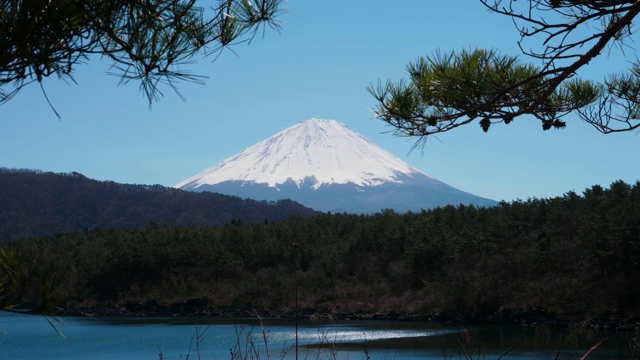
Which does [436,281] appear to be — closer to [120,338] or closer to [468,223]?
[468,223]

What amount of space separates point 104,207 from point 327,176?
86.5 metres

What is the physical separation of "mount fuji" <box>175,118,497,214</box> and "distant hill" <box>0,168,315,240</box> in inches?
2559

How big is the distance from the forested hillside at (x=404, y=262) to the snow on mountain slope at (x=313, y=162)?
295 ft

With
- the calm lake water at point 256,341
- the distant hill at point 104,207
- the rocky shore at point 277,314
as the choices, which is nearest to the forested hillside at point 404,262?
the rocky shore at point 277,314

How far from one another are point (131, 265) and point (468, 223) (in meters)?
15.5

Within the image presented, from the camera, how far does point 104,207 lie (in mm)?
64125

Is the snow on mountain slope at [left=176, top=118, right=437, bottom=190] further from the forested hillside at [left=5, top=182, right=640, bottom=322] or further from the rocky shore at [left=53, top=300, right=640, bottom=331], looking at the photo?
the rocky shore at [left=53, top=300, right=640, bottom=331]

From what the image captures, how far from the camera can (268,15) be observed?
A: 3334mm

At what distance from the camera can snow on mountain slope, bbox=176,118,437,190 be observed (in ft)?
435

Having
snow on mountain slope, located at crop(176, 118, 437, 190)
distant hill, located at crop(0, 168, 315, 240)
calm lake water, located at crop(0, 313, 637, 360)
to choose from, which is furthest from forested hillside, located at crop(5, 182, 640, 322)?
snow on mountain slope, located at crop(176, 118, 437, 190)

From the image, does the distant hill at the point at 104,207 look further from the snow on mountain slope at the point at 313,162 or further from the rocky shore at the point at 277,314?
the snow on mountain slope at the point at 313,162

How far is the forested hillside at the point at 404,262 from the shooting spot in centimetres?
2453

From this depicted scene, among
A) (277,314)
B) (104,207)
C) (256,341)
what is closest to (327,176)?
(104,207)

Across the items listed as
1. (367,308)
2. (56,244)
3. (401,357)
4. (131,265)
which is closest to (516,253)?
(367,308)
